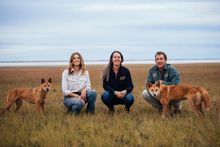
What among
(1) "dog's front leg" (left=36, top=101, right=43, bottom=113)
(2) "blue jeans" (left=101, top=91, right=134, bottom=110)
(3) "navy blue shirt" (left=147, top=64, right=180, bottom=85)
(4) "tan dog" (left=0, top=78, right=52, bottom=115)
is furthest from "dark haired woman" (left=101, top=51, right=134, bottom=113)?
(1) "dog's front leg" (left=36, top=101, right=43, bottom=113)

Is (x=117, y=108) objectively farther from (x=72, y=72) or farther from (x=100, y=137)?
(x=100, y=137)

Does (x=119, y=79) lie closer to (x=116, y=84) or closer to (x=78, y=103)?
(x=116, y=84)

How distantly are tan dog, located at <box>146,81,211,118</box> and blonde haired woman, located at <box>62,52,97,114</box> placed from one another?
1.70 metres

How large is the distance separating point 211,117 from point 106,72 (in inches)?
121

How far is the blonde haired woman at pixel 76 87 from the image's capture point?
32.3 ft

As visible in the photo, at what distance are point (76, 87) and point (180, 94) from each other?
2812mm

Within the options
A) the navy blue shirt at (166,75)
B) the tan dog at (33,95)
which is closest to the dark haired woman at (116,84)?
the navy blue shirt at (166,75)

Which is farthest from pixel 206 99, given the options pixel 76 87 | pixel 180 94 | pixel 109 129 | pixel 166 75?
pixel 76 87

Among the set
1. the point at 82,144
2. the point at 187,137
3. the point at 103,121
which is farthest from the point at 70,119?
the point at 187,137

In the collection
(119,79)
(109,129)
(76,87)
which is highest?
(119,79)

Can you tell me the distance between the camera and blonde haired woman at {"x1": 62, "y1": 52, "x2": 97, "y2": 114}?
9.86m

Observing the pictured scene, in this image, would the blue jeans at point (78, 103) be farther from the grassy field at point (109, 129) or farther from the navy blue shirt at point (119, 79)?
the navy blue shirt at point (119, 79)

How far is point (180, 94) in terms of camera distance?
946 centimetres

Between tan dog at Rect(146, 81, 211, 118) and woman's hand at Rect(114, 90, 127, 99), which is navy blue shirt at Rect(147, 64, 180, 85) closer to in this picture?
tan dog at Rect(146, 81, 211, 118)
